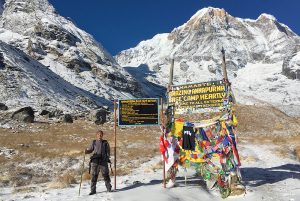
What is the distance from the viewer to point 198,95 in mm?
17656

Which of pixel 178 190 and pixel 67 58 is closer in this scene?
pixel 178 190

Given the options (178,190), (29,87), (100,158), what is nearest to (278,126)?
(178,190)

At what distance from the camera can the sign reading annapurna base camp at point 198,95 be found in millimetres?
17188

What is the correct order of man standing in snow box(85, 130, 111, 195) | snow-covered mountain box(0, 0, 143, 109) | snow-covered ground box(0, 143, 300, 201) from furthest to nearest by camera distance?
snow-covered mountain box(0, 0, 143, 109) < man standing in snow box(85, 130, 111, 195) < snow-covered ground box(0, 143, 300, 201)

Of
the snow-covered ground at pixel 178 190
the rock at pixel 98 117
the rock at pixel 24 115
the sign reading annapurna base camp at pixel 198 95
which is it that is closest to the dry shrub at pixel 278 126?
the rock at pixel 98 117

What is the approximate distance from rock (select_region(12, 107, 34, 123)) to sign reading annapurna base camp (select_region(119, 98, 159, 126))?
38214 millimetres

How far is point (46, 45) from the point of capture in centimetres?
17788

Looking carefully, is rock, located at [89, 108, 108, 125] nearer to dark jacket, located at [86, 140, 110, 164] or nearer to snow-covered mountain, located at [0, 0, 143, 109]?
dark jacket, located at [86, 140, 110, 164]

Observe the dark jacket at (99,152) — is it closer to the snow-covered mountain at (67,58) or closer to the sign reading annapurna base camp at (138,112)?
the sign reading annapurna base camp at (138,112)

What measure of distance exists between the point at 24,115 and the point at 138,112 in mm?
39053

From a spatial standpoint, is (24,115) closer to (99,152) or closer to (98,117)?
(98,117)

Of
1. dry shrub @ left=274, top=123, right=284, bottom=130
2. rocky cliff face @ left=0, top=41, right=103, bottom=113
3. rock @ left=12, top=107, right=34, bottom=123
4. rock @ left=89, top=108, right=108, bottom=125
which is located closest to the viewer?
rock @ left=12, top=107, right=34, bottom=123

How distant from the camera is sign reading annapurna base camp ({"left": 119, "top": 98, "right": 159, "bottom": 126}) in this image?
17453 millimetres

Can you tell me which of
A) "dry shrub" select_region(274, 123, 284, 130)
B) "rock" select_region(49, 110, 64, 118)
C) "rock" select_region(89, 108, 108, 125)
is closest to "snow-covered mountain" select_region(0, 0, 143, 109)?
"rock" select_region(49, 110, 64, 118)
